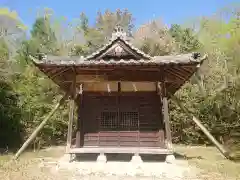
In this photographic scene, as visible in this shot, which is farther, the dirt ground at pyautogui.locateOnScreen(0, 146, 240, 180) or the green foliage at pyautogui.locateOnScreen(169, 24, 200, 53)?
the green foliage at pyautogui.locateOnScreen(169, 24, 200, 53)

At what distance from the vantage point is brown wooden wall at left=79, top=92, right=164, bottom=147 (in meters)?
12.0

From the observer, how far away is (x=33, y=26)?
37.8m

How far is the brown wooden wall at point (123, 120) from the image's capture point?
1203 centimetres

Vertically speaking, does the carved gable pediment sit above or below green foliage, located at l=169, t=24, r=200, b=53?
below

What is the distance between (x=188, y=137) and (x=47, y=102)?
1215 centimetres

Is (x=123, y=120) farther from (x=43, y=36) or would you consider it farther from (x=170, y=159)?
(x=43, y=36)

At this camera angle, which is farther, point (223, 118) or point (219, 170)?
point (223, 118)

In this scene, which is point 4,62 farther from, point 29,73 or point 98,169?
point 98,169

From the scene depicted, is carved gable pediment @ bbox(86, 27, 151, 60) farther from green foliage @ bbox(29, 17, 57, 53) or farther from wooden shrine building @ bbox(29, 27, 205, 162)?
green foliage @ bbox(29, 17, 57, 53)

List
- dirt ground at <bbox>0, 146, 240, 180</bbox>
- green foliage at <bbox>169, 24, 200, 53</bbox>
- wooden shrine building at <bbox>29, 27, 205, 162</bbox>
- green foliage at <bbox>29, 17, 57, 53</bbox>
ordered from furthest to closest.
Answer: green foliage at <bbox>29, 17, 57, 53</bbox> < green foliage at <bbox>169, 24, 200, 53</bbox> < wooden shrine building at <bbox>29, 27, 205, 162</bbox> < dirt ground at <bbox>0, 146, 240, 180</bbox>

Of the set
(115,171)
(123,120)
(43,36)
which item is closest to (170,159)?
(115,171)

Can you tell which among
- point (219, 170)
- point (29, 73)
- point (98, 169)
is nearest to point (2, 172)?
point (98, 169)

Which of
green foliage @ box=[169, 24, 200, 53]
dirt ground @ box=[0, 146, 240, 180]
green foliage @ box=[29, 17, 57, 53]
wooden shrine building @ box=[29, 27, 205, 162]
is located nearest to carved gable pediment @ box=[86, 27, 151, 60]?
wooden shrine building @ box=[29, 27, 205, 162]

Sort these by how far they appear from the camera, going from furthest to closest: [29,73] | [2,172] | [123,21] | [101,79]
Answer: [123,21]
[29,73]
[101,79]
[2,172]
